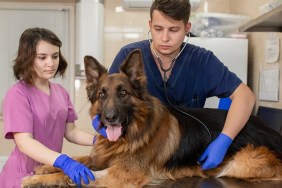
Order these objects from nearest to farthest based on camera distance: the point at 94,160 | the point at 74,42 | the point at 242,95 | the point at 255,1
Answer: the point at 94,160 < the point at 242,95 < the point at 255,1 < the point at 74,42

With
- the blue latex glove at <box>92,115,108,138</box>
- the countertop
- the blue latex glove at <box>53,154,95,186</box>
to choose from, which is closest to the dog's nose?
the blue latex glove at <box>92,115,108,138</box>

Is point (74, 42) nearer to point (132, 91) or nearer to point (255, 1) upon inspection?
point (255, 1)

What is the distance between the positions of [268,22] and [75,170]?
136 cm

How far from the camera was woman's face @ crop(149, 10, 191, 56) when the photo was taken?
1.73 metres

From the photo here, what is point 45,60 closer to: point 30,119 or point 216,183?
point 30,119

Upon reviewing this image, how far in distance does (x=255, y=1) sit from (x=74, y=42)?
2.02 metres

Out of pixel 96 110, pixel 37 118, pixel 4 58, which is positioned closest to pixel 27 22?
pixel 4 58

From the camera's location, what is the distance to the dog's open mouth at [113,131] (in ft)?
5.17

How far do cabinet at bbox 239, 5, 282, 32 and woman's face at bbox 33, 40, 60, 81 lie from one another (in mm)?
1121

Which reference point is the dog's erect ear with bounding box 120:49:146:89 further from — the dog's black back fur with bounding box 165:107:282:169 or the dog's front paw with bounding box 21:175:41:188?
the dog's front paw with bounding box 21:175:41:188

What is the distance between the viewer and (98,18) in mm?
3646

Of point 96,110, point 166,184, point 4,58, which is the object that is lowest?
point 166,184

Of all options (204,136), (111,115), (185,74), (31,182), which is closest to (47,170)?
(31,182)

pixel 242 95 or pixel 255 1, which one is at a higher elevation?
pixel 255 1
